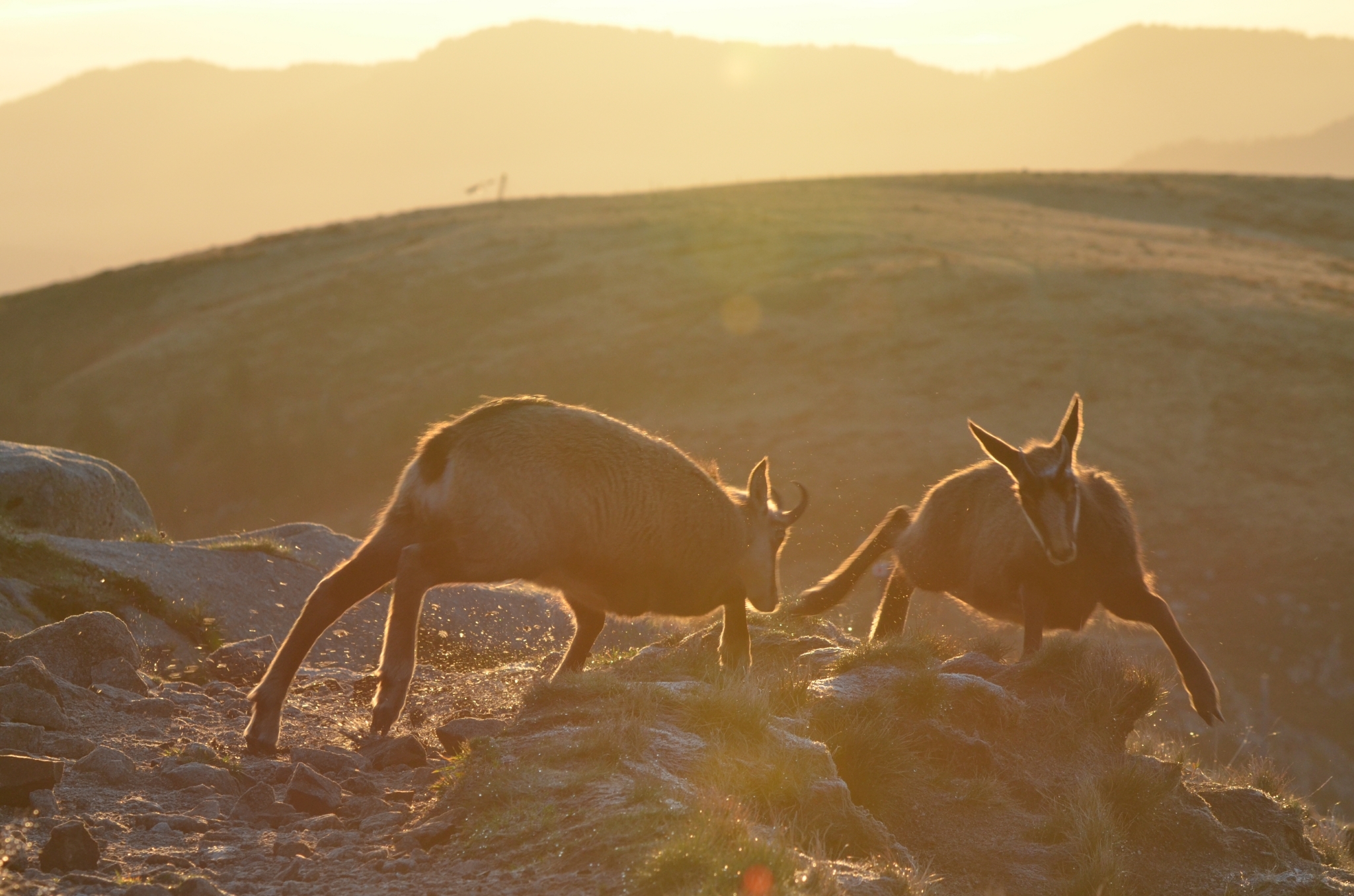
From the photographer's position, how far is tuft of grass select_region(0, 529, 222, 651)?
11.4 m

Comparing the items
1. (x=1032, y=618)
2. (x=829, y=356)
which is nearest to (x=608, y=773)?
(x=1032, y=618)

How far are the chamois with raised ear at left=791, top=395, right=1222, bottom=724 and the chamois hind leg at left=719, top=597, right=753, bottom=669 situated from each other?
2.31m

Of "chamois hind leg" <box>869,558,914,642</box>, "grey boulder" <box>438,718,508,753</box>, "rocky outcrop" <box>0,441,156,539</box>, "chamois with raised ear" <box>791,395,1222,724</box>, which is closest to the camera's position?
"grey boulder" <box>438,718,508,753</box>

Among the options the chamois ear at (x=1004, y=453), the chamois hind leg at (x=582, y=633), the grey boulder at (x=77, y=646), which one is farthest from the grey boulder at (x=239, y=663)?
the chamois ear at (x=1004, y=453)

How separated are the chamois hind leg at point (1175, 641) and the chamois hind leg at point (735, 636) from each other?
10.9 ft

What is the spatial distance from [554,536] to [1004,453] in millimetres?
4009

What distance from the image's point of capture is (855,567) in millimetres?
12859

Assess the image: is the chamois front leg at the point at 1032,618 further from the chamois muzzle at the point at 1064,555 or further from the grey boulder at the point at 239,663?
the grey boulder at the point at 239,663

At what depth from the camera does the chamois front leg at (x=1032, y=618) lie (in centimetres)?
1049

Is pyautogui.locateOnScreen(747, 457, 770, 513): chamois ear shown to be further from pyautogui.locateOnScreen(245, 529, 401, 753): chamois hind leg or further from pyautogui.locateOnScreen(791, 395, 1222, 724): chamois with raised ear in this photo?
pyautogui.locateOnScreen(245, 529, 401, 753): chamois hind leg

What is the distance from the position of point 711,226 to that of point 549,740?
199 feet

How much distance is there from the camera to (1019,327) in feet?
142

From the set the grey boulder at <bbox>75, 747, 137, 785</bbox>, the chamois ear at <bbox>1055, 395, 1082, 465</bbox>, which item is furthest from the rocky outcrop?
the chamois ear at <bbox>1055, 395, 1082, 465</bbox>

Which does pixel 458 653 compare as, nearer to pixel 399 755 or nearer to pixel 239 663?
pixel 239 663
